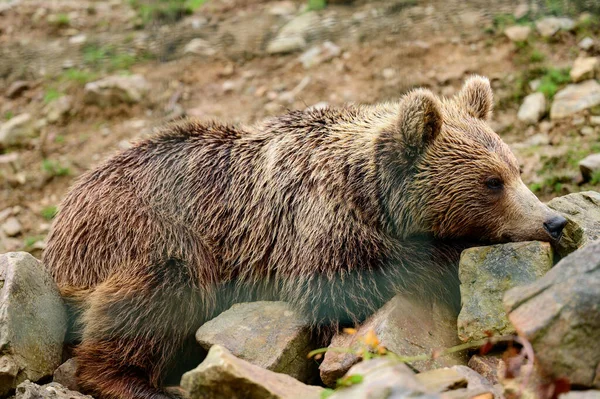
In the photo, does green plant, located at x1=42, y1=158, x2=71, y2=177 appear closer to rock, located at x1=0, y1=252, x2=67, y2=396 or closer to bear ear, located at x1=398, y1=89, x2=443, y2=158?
rock, located at x1=0, y1=252, x2=67, y2=396

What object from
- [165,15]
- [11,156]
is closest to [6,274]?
[11,156]

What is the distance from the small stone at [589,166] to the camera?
6267mm

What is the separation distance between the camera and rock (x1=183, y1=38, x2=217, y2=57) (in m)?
9.66

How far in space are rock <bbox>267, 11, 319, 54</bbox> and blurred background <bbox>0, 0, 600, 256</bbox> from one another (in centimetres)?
2

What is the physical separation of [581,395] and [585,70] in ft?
17.3

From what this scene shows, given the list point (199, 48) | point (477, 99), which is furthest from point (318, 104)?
point (477, 99)

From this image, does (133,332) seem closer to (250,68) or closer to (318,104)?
(318,104)

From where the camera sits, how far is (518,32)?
27.7 ft

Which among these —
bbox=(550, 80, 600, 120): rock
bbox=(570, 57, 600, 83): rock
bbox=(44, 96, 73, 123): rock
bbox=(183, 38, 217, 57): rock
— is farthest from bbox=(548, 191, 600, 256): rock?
bbox=(44, 96, 73, 123): rock

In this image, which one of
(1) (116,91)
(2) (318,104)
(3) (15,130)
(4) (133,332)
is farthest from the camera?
Result: (1) (116,91)

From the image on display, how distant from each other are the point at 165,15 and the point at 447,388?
303 inches

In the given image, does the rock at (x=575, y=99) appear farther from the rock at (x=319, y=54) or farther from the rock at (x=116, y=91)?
the rock at (x=116, y=91)

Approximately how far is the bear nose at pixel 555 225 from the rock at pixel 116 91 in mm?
5732

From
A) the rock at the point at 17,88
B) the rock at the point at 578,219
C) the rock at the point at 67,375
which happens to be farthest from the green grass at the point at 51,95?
the rock at the point at 578,219
